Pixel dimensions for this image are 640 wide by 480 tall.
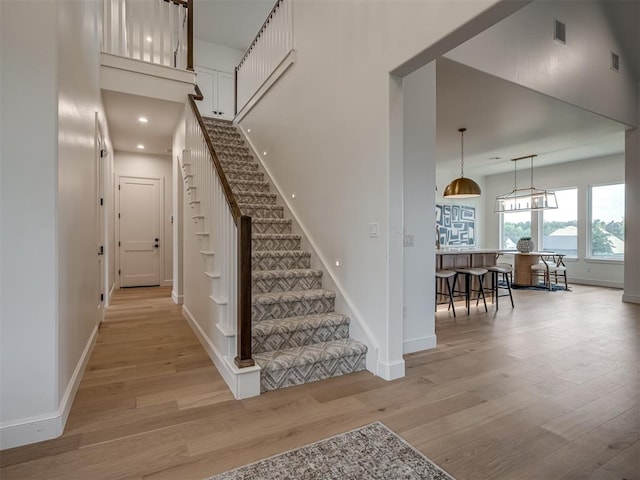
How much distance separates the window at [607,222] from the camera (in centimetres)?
740

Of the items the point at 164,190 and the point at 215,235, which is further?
the point at 164,190

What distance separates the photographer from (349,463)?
1.64 meters

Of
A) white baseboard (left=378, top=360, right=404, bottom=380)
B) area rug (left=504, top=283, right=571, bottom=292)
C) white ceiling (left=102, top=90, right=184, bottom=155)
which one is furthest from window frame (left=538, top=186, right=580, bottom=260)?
white ceiling (left=102, top=90, right=184, bottom=155)

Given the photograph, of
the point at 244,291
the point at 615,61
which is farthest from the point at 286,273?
the point at 615,61

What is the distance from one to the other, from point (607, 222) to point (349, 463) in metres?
8.82

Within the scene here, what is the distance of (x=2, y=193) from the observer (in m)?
1.67

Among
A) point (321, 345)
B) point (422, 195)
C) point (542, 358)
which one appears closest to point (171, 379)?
point (321, 345)

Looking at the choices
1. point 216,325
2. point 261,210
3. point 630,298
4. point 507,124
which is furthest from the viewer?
point 630,298

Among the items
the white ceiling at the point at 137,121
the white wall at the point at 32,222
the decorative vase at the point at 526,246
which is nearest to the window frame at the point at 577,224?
the decorative vase at the point at 526,246

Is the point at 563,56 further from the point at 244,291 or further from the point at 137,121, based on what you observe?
the point at 137,121

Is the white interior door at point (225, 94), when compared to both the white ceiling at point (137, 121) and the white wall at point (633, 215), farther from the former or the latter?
the white wall at point (633, 215)

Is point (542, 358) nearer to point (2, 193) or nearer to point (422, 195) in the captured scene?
point (422, 195)

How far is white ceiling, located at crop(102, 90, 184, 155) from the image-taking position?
4320 millimetres

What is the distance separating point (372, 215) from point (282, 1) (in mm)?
3651
